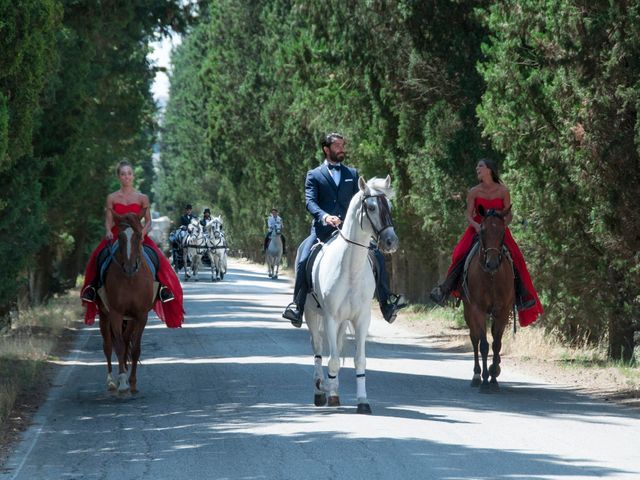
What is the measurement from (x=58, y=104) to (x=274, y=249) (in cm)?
3337

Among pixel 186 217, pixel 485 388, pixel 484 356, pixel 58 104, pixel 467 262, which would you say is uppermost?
pixel 58 104

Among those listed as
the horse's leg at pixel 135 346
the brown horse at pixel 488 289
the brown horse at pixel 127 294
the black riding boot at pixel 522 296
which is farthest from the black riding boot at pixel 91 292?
the black riding boot at pixel 522 296

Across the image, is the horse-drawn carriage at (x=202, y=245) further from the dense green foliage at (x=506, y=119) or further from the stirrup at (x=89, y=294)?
the stirrup at (x=89, y=294)

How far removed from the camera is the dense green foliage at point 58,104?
57.0 ft

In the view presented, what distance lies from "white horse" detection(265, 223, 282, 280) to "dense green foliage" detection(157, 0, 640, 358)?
10.1m

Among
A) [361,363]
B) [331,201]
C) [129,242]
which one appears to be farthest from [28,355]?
[361,363]

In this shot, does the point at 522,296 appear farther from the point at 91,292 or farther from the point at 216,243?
the point at 216,243

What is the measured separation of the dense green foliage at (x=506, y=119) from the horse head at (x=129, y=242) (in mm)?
5996

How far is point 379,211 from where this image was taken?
13.6 meters

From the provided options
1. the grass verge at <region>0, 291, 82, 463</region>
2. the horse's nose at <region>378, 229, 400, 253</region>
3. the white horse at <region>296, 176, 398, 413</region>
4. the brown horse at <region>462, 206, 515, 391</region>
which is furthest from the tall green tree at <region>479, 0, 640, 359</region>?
the grass verge at <region>0, 291, 82, 463</region>

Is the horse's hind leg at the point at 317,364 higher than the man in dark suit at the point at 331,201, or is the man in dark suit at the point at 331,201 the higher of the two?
the man in dark suit at the point at 331,201

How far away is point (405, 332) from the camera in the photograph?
29281 mm

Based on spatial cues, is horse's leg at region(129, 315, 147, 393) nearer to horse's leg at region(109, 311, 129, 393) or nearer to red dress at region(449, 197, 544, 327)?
horse's leg at region(109, 311, 129, 393)

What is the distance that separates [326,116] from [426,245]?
4.85 meters
